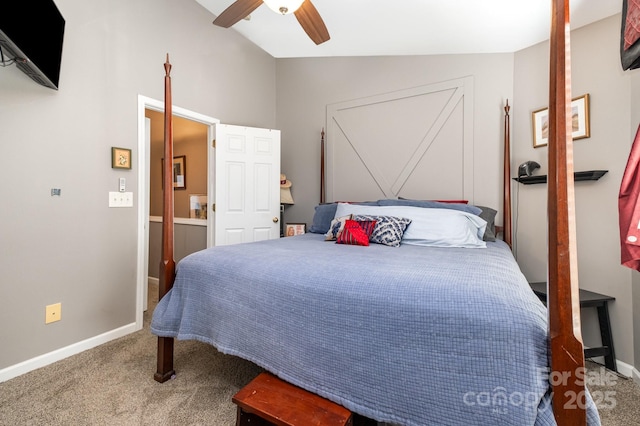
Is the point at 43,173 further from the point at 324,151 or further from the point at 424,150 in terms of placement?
the point at 424,150

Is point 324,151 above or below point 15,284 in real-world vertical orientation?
above

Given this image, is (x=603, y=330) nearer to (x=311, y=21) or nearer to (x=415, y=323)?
(x=415, y=323)

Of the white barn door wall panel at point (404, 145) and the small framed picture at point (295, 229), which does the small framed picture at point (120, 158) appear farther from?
the white barn door wall panel at point (404, 145)

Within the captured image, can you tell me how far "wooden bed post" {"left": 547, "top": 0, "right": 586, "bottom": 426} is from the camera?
0.78 meters

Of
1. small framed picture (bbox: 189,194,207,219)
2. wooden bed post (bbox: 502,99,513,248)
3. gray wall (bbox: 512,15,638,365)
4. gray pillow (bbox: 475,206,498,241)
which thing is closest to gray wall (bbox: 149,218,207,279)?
small framed picture (bbox: 189,194,207,219)

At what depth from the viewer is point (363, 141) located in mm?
3455

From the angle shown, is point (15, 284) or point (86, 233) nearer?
point (15, 284)

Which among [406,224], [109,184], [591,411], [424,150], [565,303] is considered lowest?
[591,411]

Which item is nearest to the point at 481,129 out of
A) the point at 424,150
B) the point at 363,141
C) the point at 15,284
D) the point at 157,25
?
the point at 424,150

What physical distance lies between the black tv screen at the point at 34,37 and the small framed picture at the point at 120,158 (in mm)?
551

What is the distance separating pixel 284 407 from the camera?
44.1 inches

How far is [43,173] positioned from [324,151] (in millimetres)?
2673

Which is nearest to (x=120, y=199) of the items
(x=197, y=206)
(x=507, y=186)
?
(x=197, y=206)

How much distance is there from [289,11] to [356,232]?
158 cm
